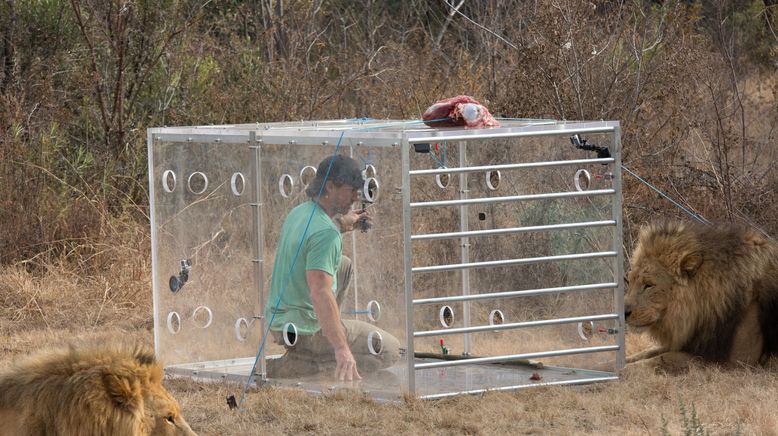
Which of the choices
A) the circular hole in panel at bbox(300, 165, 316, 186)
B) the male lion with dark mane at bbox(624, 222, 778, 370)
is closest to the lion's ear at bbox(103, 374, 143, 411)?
the circular hole in panel at bbox(300, 165, 316, 186)

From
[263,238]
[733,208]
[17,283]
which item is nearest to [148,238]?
[17,283]

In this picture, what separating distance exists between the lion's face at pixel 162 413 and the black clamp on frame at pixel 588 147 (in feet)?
9.61

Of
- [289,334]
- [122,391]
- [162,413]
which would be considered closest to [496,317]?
[289,334]

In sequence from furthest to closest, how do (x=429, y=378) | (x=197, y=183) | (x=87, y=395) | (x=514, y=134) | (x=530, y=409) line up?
(x=197, y=183) → (x=429, y=378) → (x=514, y=134) → (x=530, y=409) → (x=87, y=395)

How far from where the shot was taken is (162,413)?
424 cm

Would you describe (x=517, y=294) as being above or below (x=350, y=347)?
above

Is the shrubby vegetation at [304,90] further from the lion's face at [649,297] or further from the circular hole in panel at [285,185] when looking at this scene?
the circular hole in panel at [285,185]

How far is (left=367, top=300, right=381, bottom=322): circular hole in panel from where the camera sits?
6.09m

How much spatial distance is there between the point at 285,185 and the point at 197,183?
63cm

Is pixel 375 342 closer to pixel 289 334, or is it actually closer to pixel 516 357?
pixel 289 334

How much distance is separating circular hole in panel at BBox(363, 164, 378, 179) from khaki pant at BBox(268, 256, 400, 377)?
44 centimetres

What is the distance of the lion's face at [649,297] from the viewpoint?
263 inches

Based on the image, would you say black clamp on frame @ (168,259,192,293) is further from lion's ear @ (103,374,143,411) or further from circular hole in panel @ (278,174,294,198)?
lion's ear @ (103,374,143,411)

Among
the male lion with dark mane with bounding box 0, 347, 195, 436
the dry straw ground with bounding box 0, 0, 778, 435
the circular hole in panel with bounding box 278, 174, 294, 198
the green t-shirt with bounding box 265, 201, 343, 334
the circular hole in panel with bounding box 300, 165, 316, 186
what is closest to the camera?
the male lion with dark mane with bounding box 0, 347, 195, 436
